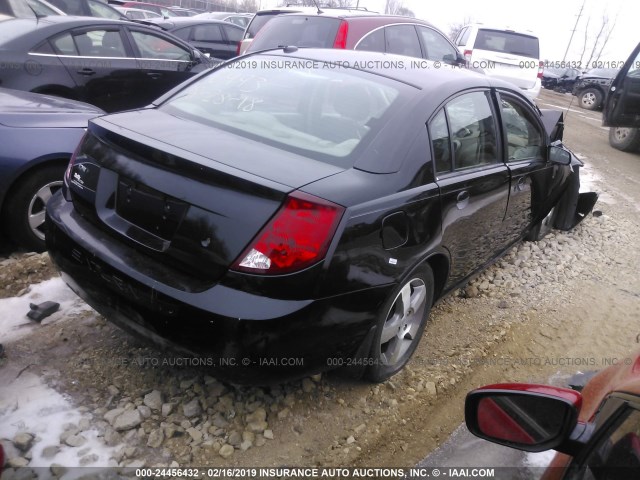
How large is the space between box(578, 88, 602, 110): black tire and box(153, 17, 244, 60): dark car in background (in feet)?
40.4

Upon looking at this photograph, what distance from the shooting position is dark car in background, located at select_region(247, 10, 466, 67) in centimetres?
667

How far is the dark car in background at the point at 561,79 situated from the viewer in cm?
2520

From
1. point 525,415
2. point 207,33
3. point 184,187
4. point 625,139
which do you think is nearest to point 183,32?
point 207,33

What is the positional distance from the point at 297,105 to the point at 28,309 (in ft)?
6.60

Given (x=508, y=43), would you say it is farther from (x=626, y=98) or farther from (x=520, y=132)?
(x=520, y=132)

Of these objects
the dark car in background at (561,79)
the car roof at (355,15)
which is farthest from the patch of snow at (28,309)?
the dark car in background at (561,79)

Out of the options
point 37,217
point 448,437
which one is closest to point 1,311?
point 37,217

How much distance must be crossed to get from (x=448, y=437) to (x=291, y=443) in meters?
0.82

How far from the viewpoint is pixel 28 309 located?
10.4 feet

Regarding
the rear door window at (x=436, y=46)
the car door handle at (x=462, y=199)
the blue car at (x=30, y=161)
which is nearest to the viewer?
the car door handle at (x=462, y=199)

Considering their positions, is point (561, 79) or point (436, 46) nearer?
point (436, 46)

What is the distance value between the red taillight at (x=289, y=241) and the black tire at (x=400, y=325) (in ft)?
1.86

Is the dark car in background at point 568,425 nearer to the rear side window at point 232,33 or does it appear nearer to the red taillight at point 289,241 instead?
the red taillight at point 289,241

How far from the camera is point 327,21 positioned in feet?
22.3
